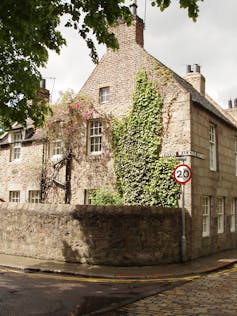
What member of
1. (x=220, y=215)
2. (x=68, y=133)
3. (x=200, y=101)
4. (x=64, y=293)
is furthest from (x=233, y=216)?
(x=64, y=293)

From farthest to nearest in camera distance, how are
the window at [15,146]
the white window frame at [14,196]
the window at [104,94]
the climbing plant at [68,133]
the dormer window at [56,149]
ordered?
the window at [15,146] < the white window frame at [14,196] < the dormer window at [56,149] < the window at [104,94] < the climbing plant at [68,133]

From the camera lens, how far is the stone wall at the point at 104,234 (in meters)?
11.6

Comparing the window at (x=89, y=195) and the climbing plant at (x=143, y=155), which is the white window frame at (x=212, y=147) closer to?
the climbing plant at (x=143, y=155)

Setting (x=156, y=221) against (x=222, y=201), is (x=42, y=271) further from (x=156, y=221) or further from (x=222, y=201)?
(x=222, y=201)

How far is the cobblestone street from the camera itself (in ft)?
20.7

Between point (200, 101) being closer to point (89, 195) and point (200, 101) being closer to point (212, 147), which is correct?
point (212, 147)

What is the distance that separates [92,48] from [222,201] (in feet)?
40.2

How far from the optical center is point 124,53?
17.4 meters

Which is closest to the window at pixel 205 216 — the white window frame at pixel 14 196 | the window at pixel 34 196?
the window at pixel 34 196

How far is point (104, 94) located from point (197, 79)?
6869 millimetres

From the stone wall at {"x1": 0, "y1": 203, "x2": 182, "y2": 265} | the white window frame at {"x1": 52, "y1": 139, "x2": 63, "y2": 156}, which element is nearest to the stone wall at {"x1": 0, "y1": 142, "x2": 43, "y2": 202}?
the white window frame at {"x1": 52, "y1": 139, "x2": 63, "y2": 156}

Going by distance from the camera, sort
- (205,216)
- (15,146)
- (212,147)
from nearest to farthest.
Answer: (205,216), (212,147), (15,146)

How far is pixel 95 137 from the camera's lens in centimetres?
1753

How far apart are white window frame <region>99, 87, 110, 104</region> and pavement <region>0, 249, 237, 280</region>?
857 cm
